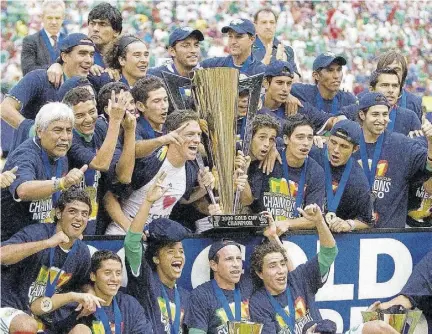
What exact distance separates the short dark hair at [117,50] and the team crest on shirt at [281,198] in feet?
4.56

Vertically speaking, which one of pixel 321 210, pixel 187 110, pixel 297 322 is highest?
pixel 187 110

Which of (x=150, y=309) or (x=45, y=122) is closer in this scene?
(x=45, y=122)

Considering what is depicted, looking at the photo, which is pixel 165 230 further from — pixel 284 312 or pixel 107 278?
pixel 284 312

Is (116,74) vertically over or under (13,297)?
over

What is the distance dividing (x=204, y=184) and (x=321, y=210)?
2.99 ft

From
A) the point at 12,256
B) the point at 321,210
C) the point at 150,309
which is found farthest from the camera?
the point at 321,210

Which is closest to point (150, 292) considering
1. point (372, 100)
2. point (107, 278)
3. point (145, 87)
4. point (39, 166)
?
point (107, 278)

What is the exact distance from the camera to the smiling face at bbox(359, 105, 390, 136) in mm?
9344

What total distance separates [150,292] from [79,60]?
1.75 meters

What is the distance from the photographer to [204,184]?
8.61m

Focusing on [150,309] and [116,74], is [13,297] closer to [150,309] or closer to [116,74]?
[150,309]

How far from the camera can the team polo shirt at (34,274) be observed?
7.66m

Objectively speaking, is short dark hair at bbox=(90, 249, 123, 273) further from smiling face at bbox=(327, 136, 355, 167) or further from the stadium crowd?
smiling face at bbox=(327, 136, 355, 167)

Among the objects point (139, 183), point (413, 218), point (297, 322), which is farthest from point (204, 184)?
point (413, 218)
